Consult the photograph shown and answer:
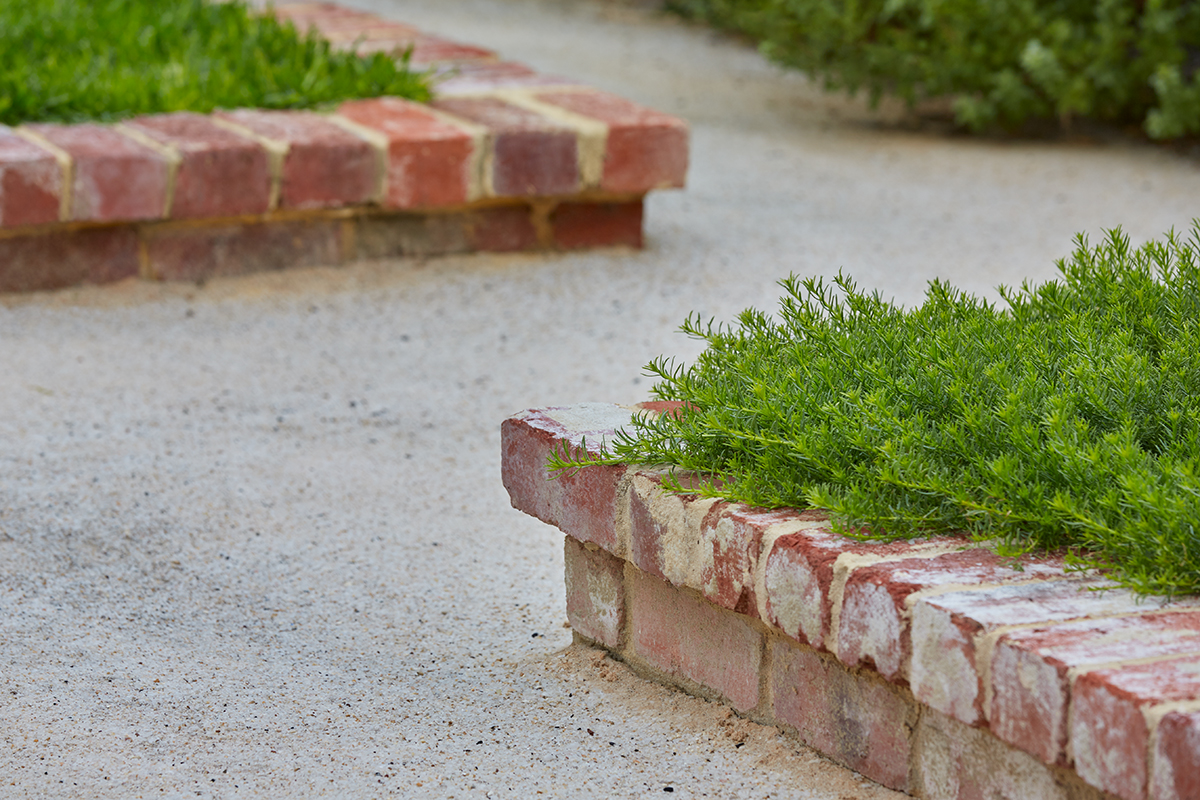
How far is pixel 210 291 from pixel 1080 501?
3346 mm

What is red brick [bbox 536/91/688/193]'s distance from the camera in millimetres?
4836

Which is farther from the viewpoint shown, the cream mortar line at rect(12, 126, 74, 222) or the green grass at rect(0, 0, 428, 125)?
the green grass at rect(0, 0, 428, 125)

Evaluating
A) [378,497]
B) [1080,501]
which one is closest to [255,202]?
[378,497]

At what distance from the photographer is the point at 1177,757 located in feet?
4.56

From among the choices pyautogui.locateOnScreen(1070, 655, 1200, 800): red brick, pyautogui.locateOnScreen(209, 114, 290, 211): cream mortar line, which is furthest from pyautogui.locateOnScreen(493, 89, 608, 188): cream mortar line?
pyautogui.locateOnScreen(1070, 655, 1200, 800): red brick

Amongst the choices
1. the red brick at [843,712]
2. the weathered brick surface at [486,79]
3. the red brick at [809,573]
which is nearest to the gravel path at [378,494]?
the red brick at [843,712]

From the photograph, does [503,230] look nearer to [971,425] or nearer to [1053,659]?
[971,425]

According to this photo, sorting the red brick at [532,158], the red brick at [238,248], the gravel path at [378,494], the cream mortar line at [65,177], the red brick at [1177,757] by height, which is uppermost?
the red brick at [532,158]

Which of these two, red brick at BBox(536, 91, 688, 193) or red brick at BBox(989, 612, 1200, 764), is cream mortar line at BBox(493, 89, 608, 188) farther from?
red brick at BBox(989, 612, 1200, 764)

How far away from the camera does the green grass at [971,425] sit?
1731 mm

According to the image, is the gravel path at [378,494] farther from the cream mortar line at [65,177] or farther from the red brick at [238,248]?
the cream mortar line at [65,177]

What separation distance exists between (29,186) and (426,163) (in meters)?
1.20

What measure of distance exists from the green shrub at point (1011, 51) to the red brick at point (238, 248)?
306 centimetres

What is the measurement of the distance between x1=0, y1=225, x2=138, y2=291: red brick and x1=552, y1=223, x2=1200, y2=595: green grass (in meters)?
2.75
